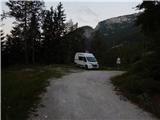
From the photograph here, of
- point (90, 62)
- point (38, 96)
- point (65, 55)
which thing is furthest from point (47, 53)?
point (38, 96)

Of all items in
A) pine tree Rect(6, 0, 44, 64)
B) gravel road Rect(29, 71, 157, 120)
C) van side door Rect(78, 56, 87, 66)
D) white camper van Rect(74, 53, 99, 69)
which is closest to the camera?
gravel road Rect(29, 71, 157, 120)

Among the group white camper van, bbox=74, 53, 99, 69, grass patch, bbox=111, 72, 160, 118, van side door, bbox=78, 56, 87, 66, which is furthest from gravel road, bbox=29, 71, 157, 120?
van side door, bbox=78, 56, 87, 66

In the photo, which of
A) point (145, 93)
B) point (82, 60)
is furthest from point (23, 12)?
point (145, 93)

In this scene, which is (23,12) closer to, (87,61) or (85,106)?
(87,61)

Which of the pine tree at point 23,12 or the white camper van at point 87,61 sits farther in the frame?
the pine tree at point 23,12

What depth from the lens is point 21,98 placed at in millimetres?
14586

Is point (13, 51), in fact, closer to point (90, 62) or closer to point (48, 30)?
point (48, 30)

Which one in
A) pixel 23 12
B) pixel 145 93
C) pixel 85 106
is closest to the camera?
pixel 85 106

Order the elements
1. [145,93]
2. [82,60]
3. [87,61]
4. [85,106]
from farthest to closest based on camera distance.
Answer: [82,60] < [87,61] < [145,93] < [85,106]

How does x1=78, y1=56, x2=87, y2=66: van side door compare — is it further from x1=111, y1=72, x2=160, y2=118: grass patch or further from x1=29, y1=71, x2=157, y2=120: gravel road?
x1=29, y1=71, x2=157, y2=120: gravel road

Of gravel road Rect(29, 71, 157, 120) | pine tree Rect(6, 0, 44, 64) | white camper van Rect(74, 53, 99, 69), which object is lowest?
gravel road Rect(29, 71, 157, 120)

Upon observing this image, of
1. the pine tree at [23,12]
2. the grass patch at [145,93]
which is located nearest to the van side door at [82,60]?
the pine tree at [23,12]

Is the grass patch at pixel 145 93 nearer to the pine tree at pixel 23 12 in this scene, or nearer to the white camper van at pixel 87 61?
the white camper van at pixel 87 61

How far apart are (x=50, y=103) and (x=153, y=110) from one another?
4862mm
